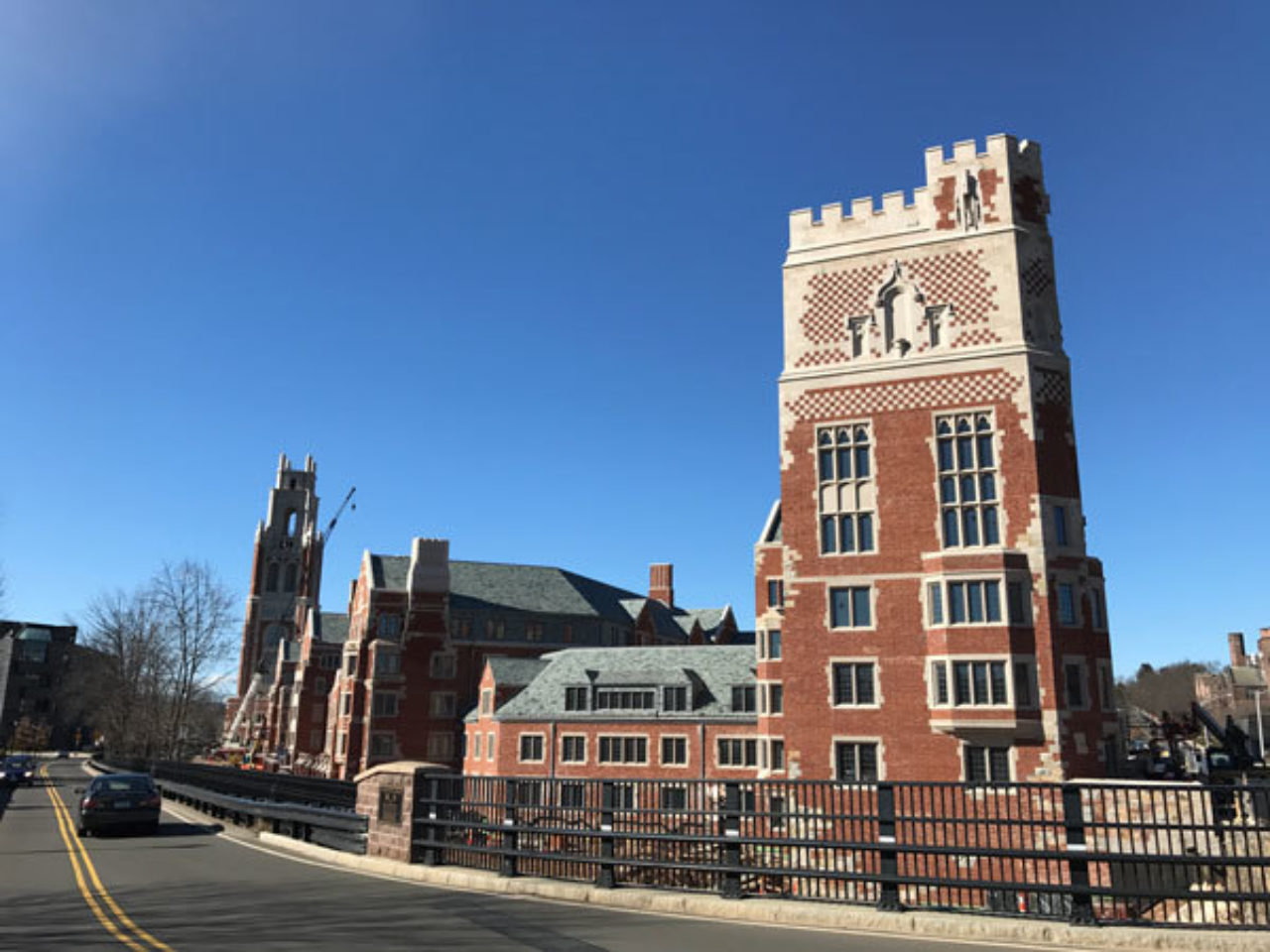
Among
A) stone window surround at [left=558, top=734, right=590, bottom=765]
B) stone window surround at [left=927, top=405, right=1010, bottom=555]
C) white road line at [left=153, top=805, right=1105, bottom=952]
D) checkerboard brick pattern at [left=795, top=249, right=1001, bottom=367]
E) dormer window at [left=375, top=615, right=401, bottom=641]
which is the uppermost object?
checkerboard brick pattern at [left=795, top=249, right=1001, bottom=367]

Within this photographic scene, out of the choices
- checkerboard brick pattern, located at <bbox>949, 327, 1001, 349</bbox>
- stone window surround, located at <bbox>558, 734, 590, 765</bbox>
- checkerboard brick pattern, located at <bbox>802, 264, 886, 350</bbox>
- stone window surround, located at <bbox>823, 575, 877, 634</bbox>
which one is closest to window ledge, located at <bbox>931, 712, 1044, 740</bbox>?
stone window surround, located at <bbox>823, 575, 877, 634</bbox>

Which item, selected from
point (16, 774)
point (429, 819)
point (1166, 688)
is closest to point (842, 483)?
point (429, 819)

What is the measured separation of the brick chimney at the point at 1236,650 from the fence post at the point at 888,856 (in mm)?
133957

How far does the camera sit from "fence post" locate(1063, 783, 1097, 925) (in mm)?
8469

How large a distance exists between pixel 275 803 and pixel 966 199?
1083 inches

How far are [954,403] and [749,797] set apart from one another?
61.3ft

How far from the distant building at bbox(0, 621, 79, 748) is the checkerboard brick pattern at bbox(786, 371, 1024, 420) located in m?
129

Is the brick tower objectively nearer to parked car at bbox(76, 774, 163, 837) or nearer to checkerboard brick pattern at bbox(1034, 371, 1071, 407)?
checkerboard brick pattern at bbox(1034, 371, 1071, 407)

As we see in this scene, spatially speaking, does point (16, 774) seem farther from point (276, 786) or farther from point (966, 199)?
point (966, 199)

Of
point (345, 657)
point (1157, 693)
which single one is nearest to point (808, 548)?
point (345, 657)

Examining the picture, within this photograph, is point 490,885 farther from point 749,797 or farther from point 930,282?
point 930,282

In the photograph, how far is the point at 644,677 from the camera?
1972 inches

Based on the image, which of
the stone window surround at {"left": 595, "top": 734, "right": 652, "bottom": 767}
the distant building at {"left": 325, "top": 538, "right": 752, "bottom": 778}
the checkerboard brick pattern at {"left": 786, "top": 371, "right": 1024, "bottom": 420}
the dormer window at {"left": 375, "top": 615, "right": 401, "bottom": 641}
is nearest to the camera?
the checkerboard brick pattern at {"left": 786, "top": 371, "right": 1024, "bottom": 420}

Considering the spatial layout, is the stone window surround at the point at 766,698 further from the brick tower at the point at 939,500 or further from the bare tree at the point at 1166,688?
the bare tree at the point at 1166,688
